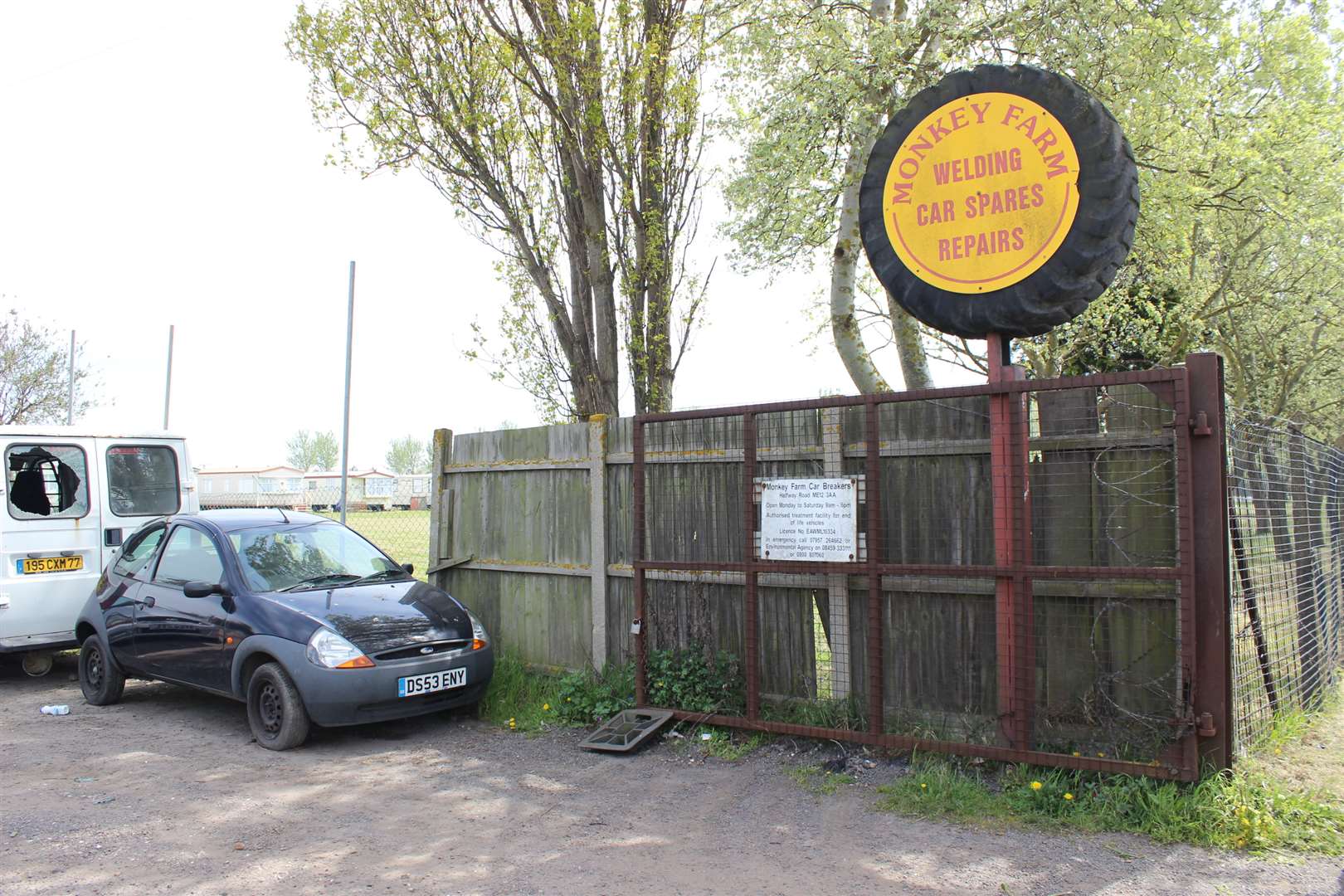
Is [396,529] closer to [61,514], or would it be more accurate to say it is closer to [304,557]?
[61,514]

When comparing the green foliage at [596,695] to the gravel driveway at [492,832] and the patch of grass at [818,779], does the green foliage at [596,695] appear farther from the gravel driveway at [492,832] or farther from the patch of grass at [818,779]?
the patch of grass at [818,779]

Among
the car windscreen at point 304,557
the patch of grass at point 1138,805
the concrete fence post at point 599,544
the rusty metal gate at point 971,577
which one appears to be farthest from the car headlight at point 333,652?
the patch of grass at point 1138,805

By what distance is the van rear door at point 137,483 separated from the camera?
31.9 ft

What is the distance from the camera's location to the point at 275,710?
694 cm

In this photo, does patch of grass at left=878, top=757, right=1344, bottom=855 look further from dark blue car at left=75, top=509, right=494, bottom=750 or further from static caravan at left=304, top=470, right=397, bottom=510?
static caravan at left=304, top=470, right=397, bottom=510

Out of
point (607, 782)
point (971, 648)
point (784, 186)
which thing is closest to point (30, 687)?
point (607, 782)

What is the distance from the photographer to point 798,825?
16.7 feet

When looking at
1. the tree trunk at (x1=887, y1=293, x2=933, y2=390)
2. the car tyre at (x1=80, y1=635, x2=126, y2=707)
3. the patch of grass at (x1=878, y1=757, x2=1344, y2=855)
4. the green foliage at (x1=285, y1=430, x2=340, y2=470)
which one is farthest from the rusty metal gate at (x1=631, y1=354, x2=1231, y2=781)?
the green foliage at (x1=285, y1=430, x2=340, y2=470)

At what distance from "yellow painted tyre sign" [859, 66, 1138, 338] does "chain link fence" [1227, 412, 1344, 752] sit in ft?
4.51

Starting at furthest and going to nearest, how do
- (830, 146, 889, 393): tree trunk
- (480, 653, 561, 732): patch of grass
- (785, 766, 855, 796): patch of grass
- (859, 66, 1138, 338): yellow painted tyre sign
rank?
(830, 146, 889, 393): tree trunk, (480, 653, 561, 732): patch of grass, (785, 766, 855, 796): patch of grass, (859, 66, 1138, 338): yellow painted tyre sign

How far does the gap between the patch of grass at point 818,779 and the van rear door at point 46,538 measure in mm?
7499

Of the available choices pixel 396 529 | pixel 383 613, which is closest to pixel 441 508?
pixel 383 613

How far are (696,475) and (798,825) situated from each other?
8.94 ft

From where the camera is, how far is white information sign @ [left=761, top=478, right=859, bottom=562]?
19.9 ft
